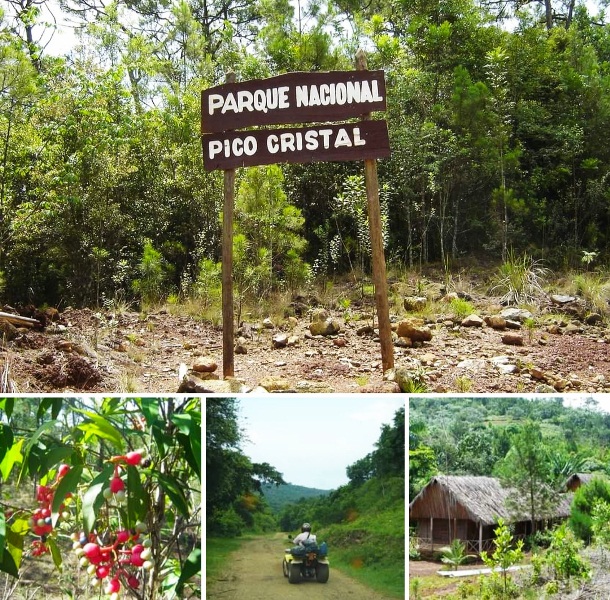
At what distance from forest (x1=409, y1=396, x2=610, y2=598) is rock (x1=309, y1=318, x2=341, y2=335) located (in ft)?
10.4

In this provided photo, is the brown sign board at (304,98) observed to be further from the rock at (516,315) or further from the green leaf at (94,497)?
the rock at (516,315)

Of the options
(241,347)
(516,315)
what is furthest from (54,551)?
(516,315)

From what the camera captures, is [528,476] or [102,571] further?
[528,476]

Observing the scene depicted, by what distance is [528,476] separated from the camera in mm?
2443

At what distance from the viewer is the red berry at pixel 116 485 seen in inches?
80.1

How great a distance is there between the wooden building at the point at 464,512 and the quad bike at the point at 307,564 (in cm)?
32

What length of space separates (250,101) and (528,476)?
262 cm

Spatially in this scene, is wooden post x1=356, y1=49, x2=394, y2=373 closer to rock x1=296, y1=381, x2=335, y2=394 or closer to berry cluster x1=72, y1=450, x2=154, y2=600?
rock x1=296, y1=381, x2=335, y2=394

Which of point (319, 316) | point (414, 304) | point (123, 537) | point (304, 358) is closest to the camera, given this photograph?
point (123, 537)

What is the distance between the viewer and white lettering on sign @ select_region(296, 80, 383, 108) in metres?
3.97

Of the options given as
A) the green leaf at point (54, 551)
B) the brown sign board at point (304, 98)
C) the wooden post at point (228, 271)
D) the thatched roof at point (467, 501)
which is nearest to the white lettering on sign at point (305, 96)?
the brown sign board at point (304, 98)

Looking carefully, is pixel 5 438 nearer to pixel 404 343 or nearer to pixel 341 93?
pixel 341 93

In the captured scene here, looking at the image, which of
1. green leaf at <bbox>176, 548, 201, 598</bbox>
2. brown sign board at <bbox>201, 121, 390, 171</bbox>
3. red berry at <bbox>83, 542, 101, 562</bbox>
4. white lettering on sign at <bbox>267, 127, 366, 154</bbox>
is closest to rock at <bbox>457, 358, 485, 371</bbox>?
brown sign board at <bbox>201, 121, 390, 171</bbox>

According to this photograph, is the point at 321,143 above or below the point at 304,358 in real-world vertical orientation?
above
